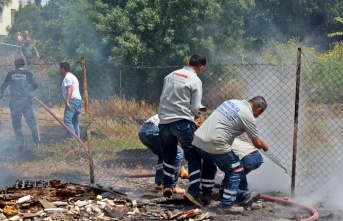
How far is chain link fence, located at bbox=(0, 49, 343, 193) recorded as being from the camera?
29.8ft

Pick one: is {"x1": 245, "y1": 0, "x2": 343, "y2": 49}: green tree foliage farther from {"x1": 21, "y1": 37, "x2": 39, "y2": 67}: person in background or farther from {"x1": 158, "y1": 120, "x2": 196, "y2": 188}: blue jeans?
{"x1": 158, "y1": 120, "x2": 196, "y2": 188}: blue jeans

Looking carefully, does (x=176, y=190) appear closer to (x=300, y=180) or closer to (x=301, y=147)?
(x=300, y=180)

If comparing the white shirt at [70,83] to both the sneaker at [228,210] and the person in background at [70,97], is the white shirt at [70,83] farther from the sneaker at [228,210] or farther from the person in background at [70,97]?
the sneaker at [228,210]

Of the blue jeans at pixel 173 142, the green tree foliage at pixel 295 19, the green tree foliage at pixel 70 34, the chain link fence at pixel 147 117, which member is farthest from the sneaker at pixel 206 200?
the green tree foliage at pixel 295 19

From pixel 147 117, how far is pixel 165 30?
394 centimetres

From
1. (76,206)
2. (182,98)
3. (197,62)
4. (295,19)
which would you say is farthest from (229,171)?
(295,19)

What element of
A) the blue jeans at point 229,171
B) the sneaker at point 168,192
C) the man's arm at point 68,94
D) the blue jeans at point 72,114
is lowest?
the sneaker at point 168,192

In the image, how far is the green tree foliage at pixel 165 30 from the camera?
1364 centimetres

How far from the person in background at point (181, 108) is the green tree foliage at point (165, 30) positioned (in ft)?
22.9

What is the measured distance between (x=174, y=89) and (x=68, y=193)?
6.14ft

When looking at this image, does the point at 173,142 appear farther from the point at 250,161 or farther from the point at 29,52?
the point at 29,52

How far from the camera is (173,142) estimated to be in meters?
6.84

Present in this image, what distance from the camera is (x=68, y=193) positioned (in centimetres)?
651

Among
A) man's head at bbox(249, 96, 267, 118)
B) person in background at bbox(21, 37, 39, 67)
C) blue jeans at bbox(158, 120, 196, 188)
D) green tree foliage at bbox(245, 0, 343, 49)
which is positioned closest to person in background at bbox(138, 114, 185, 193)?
blue jeans at bbox(158, 120, 196, 188)
